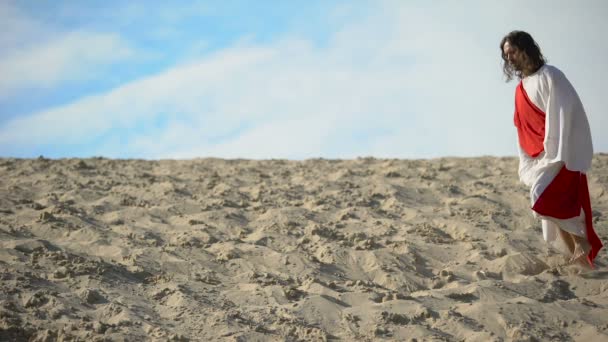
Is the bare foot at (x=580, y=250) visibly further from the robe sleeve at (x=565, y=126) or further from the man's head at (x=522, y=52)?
the man's head at (x=522, y=52)

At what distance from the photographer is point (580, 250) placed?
15.9 ft

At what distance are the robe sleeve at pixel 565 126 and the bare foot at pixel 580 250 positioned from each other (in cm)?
51

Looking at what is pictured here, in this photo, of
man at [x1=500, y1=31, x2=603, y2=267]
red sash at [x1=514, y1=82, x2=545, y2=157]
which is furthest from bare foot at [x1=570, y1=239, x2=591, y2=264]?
red sash at [x1=514, y1=82, x2=545, y2=157]

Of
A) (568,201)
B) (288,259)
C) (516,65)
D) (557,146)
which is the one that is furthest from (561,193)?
(288,259)

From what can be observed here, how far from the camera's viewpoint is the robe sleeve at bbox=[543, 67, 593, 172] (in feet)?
15.6

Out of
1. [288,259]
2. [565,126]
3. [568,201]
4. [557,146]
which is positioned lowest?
[288,259]

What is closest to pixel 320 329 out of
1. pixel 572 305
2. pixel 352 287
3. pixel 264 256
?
pixel 352 287

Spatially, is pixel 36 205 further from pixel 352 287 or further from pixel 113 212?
pixel 352 287

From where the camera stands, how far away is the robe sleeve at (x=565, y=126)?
15.6 feet

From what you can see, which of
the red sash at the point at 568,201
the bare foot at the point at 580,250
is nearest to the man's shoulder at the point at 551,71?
the red sash at the point at 568,201

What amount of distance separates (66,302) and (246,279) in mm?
1232

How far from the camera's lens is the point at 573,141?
15.8 ft

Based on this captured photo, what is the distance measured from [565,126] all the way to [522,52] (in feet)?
2.00

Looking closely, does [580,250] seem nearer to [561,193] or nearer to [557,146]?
[561,193]
